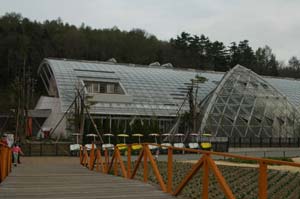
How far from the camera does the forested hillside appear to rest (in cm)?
8531

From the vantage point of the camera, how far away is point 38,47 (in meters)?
88.4

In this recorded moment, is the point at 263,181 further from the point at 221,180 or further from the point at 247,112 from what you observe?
the point at 247,112

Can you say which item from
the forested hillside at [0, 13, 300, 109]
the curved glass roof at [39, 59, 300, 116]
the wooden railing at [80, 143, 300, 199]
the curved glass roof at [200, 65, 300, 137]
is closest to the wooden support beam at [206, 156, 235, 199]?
the wooden railing at [80, 143, 300, 199]

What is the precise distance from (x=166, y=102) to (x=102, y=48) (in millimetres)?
46493

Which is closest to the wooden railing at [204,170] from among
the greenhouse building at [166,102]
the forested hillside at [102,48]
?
the greenhouse building at [166,102]

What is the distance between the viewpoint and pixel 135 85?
53.0 meters

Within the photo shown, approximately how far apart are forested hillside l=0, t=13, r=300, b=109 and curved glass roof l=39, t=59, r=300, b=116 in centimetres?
Answer: 2863

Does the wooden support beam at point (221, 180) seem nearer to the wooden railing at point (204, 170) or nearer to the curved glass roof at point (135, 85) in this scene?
the wooden railing at point (204, 170)

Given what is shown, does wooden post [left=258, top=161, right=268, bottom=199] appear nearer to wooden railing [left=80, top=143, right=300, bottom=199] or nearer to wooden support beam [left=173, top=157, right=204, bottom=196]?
wooden railing [left=80, top=143, right=300, bottom=199]

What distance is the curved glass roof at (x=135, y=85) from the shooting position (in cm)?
4844

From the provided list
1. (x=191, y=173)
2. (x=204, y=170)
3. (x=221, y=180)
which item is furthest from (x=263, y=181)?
(x=191, y=173)

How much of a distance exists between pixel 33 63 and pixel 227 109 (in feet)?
150

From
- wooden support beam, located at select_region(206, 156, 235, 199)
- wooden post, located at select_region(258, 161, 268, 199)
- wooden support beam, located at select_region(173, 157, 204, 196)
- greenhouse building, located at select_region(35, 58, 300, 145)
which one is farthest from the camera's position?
greenhouse building, located at select_region(35, 58, 300, 145)

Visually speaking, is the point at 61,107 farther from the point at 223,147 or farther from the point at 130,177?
the point at 130,177
